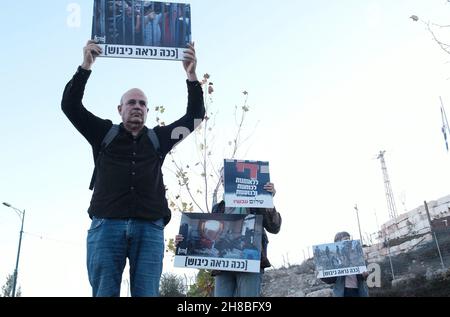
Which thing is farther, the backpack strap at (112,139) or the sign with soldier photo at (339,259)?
the sign with soldier photo at (339,259)

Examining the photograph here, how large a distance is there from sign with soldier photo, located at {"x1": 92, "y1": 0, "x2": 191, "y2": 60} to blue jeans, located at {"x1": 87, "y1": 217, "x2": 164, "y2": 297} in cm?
136

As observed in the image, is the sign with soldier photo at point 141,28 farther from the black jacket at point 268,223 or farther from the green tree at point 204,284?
the green tree at point 204,284

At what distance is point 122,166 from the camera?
2783 millimetres

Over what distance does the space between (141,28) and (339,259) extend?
4.17 m

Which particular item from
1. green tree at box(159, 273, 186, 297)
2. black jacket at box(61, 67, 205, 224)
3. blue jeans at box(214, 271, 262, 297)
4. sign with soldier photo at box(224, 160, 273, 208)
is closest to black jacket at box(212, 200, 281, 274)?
sign with soldier photo at box(224, 160, 273, 208)

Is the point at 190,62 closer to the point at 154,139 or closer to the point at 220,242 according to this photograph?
A: the point at 154,139

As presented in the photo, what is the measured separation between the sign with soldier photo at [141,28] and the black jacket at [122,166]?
581 millimetres

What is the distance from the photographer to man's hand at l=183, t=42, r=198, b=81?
327 cm

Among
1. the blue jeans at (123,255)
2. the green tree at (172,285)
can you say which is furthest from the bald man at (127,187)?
the green tree at (172,285)

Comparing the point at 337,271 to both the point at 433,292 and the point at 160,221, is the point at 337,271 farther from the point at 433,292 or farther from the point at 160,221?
the point at 433,292

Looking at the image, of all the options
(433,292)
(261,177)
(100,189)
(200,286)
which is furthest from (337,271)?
(433,292)

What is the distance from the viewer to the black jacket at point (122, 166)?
105 inches

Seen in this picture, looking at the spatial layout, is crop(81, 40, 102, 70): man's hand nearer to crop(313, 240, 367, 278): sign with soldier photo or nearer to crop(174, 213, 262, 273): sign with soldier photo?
crop(174, 213, 262, 273): sign with soldier photo
